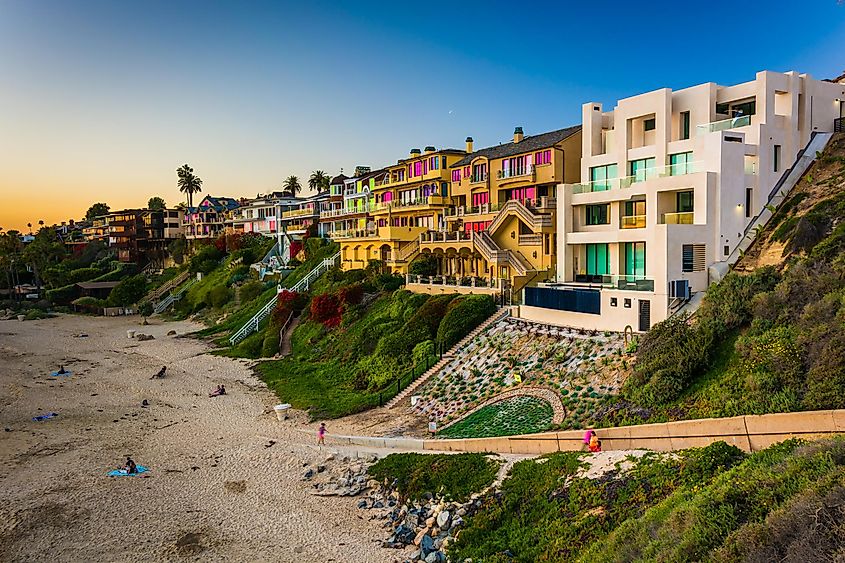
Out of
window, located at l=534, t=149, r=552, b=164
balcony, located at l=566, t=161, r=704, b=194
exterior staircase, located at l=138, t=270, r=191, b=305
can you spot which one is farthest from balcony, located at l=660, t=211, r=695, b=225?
exterior staircase, located at l=138, t=270, r=191, b=305

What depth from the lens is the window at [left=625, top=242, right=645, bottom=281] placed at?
3353cm

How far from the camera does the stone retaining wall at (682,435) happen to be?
49.8 ft

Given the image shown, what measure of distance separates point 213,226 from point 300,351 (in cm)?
7281

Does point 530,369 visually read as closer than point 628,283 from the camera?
No

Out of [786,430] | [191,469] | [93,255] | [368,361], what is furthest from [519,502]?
[93,255]

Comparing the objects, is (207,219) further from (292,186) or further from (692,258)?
(692,258)

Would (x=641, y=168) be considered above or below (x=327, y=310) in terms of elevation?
above

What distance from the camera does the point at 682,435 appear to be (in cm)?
1772

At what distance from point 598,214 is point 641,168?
390 centimetres

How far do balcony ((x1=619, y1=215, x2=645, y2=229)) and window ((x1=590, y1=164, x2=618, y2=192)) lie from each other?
320cm

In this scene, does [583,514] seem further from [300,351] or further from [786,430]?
[300,351]

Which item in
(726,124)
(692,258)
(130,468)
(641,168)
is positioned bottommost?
(130,468)

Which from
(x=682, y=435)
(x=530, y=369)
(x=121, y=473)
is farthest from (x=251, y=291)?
(x=682, y=435)

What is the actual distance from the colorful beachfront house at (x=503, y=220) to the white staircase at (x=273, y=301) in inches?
629
